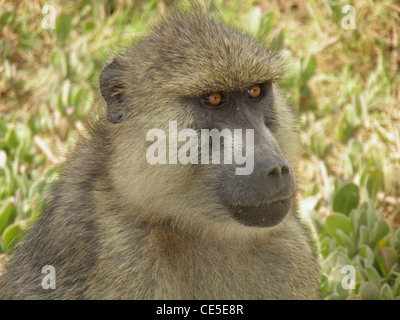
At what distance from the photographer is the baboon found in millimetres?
2719

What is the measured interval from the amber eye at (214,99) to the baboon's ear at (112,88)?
1.37 feet

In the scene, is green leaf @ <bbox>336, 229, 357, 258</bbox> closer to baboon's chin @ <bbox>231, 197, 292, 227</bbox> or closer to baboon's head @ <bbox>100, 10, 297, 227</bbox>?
baboon's head @ <bbox>100, 10, 297, 227</bbox>

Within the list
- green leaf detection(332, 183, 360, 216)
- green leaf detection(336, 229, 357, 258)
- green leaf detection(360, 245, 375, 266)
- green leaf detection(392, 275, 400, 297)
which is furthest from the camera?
green leaf detection(332, 183, 360, 216)

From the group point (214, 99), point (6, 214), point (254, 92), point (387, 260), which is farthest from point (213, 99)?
point (6, 214)

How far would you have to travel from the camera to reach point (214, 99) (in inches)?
112

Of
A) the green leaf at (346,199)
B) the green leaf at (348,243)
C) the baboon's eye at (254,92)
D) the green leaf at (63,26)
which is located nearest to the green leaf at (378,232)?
the green leaf at (348,243)

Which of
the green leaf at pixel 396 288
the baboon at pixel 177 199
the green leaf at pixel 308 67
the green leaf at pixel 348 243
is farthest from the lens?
the green leaf at pixel 308 67

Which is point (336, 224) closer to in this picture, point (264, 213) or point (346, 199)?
point (346, 199)

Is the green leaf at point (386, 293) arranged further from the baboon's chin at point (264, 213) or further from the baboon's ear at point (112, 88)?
the baboon's ear at point (112, 88)

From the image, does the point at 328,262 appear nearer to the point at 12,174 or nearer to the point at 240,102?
the point at 240,102

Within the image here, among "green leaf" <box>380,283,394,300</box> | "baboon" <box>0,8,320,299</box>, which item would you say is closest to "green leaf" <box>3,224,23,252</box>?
"baboon" <box>0,8,320,299</box>

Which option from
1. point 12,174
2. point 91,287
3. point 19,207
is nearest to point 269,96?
point 91,287

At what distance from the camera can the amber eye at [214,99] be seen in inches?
111

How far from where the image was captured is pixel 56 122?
217 inches
